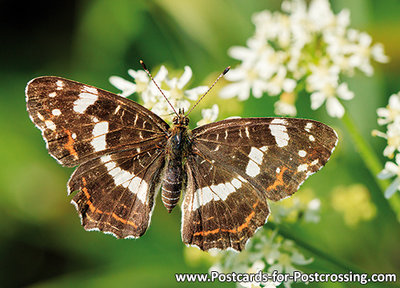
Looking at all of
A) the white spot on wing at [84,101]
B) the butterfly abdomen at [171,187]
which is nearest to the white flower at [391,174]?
the butterfly abdomen at [171,187]

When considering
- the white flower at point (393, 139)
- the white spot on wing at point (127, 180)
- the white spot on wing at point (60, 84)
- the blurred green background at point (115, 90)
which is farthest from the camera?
the blurred green background at point (115, 90)

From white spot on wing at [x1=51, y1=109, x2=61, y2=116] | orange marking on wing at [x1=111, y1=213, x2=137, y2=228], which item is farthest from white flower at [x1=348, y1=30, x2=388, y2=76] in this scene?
white spot on wing at [x1=51, y1=109, x2=61, y2=116]

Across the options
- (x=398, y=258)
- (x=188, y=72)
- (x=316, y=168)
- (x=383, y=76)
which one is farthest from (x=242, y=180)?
(x=383, y=76)

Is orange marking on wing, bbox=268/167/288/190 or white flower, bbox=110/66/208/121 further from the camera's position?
white flower, bbox=110/66/208/121

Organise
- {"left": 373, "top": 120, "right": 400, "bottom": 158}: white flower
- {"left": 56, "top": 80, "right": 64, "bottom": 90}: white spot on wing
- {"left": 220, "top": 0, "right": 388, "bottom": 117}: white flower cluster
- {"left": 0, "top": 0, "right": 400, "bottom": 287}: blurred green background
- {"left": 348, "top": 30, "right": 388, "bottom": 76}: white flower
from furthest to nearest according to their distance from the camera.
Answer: {"left": 0, "top": 0, "right": 400, "bottom": 287}: blurred green background
{"left": 348, "top": 30, "right": 388, "bottom": 76}: white flower
{"left": 220, "top": 0, "right": 388, "bottom": 117}: white flower cluster
{"left": 373, "top": 120, "right": 400, "bottom": 158}: white flower
{"left": 56, "top": 80, "right": 64, "bottom": 90}: white spot on wing

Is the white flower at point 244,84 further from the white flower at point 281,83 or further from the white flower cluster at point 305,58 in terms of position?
the white flower at point 281,83

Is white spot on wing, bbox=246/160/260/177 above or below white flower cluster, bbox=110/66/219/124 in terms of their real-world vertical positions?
below

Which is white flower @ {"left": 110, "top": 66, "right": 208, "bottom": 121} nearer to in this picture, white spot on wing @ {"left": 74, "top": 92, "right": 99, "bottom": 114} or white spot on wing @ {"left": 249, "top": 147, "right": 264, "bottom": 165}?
white spot on wing @ {"left": 74, "top": 92, "right": 99, "bottom": 114}
